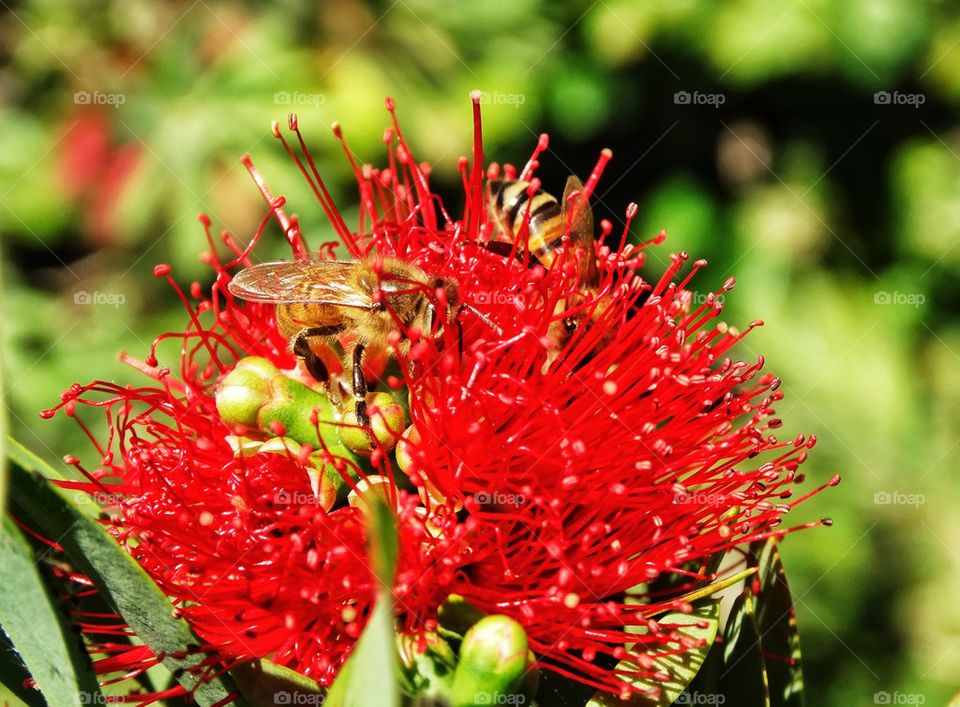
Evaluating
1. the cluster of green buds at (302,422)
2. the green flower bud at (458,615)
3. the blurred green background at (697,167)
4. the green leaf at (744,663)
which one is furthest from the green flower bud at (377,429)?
the blurred green background at (697,167)

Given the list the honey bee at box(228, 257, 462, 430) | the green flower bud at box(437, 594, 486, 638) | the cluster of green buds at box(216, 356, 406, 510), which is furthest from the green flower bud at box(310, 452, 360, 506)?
the green flower bud at box(437, 594, 486, 638)

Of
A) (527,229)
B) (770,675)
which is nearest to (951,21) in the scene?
(527,229)

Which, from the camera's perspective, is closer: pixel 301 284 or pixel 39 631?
pixel 39 631

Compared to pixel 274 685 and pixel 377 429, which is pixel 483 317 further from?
pixel 274 685

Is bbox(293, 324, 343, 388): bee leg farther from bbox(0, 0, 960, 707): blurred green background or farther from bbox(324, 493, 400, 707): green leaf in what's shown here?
bbox(0, 0, 960, 707): blurred green background

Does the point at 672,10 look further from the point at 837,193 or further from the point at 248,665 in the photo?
the point at 248,665

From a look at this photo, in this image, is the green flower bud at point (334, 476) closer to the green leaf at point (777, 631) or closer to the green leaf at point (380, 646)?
the green leaf at point (380, 646)

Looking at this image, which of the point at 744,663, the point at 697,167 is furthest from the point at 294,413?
the point at 697,167
